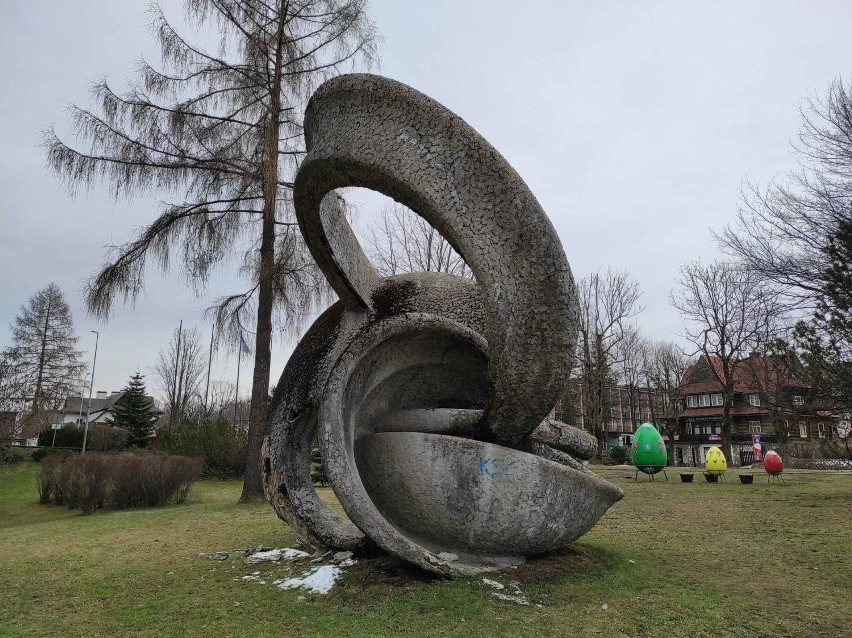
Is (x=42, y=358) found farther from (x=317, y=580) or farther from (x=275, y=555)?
(x=317, y=580)

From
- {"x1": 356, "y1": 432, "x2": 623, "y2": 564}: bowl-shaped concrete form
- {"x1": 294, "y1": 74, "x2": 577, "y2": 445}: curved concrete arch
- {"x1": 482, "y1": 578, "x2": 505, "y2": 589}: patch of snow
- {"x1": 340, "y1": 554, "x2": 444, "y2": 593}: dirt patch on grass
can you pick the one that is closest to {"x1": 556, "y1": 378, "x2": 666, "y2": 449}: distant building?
{"x1": 356, "y1": 432, "x2": 623, "y2": 564}: bowl-shaped concrete form

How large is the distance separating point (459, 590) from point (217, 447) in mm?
17488

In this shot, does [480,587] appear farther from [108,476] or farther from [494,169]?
[108,476]

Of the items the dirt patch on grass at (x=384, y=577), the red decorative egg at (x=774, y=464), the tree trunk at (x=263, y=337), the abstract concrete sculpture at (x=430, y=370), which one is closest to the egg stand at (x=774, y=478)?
the red decorative egg at (x=774, y=464)

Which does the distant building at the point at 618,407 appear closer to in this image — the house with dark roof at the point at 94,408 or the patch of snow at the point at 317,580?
the patch of snow at the point at 317,580

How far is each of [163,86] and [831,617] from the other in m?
14.7

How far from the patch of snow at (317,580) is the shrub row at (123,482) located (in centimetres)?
947

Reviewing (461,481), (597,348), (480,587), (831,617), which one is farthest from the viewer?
(597,348)

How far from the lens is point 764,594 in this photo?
5020mm

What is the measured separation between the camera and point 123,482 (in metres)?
13.2

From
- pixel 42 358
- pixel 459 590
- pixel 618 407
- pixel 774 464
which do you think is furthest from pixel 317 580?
pixel 618 407

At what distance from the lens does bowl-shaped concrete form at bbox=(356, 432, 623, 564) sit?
5211 millimetres

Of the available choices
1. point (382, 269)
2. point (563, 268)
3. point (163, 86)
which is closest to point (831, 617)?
point (563, 268)

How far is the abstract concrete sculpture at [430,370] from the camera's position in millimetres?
4980
